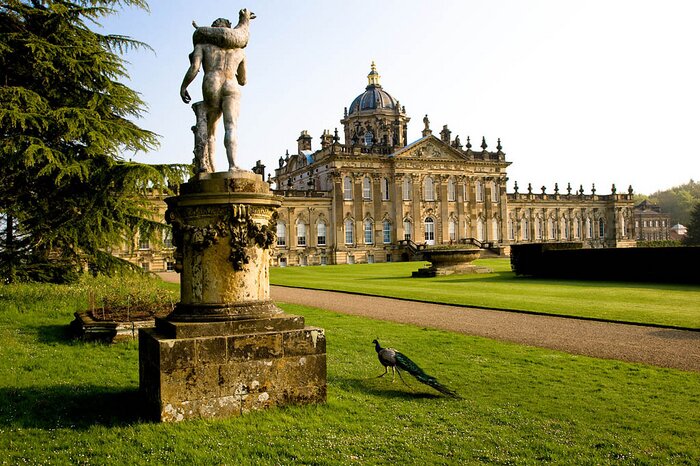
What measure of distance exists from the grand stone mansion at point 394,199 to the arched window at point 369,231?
0.31ft

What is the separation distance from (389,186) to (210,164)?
5205 cm

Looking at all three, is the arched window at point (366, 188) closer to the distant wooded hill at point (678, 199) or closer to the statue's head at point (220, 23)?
the statue's head at point (220, 23)

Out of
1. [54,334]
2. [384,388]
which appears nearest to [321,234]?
[54,334]

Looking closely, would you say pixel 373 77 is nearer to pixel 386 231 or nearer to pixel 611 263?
pixel 386 231

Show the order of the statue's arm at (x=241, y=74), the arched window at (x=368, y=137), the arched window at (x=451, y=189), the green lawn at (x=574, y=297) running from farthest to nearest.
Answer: the arched window at (x=368, y=137) → the arched window at (x=451, y=189) → the green lawn at (x=574, y=297) → the statue's arm at (x=241, y=74)

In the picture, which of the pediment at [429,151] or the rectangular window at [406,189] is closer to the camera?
the pediment at [429,151]

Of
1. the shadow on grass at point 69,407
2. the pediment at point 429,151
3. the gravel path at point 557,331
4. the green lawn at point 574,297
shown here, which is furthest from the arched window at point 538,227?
the shadow on grass at point 69,407

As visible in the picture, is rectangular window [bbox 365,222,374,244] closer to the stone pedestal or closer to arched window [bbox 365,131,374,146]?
arched window [bbox 365,131,374,146]

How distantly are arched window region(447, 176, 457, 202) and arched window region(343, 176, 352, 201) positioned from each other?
10628 millimetres

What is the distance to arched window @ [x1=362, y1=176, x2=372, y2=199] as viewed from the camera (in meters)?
57.6

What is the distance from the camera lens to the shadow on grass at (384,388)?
7202 mm

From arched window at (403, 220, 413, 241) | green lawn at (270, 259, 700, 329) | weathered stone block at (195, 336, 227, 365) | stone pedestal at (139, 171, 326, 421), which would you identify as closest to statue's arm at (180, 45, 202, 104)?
stone pedestal at (139, 171, 326, 421)

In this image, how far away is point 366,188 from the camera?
2279 inches

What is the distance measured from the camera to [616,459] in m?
5.02
